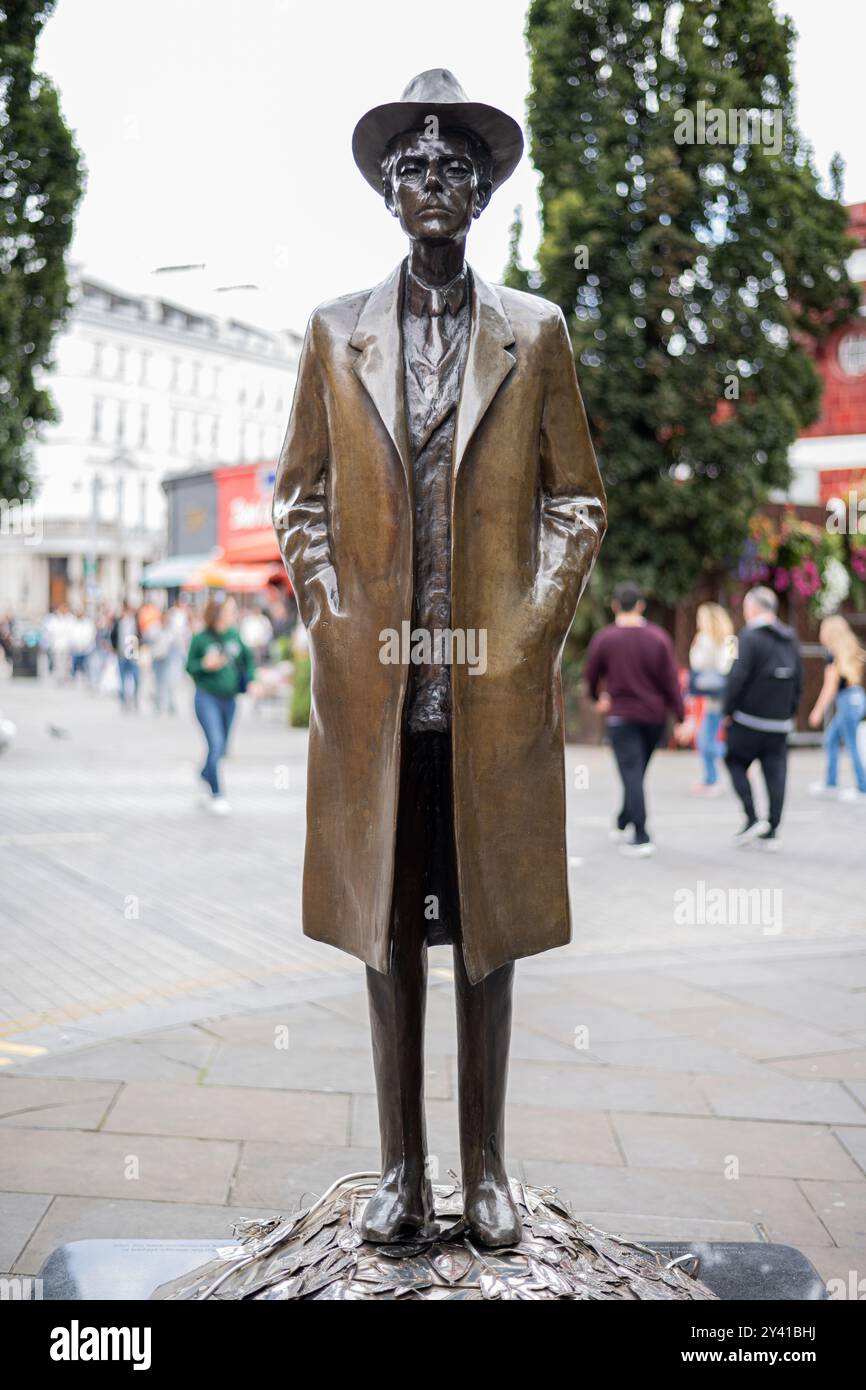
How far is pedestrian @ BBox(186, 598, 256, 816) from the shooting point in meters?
11.4

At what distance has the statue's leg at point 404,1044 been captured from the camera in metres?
2.81

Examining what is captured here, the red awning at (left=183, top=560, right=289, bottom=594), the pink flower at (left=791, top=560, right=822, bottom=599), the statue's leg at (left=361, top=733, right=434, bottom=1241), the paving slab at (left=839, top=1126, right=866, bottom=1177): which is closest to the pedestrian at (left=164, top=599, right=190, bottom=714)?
the red awning at (left=183, top=560, right=289, bottom=594)

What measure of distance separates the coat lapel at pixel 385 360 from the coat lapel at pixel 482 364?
0.12m

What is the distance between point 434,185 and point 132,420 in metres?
77.4

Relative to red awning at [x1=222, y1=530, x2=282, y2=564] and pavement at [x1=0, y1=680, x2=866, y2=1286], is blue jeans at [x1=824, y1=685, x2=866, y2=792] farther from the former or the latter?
red awning at [x1=222, y1=530, x2=282, y2=564]

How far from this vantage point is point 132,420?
76.9m

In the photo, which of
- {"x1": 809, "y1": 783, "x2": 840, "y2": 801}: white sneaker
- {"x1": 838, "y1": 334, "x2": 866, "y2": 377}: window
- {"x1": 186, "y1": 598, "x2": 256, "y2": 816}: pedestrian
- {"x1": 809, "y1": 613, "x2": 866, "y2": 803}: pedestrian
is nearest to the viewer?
{"x1": 186, "y1": 598, "x2": 256, "y2": 816}: pedestrian

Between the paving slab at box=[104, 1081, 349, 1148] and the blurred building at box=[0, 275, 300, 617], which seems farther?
the blurred building at box=[0, 275, 300, 617]

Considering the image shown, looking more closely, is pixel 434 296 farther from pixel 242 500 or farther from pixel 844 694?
pixel 242 500

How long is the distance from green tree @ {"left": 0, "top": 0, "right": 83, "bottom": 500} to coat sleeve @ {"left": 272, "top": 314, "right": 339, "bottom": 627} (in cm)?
1195

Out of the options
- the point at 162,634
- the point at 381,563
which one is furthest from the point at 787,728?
the point at 162,634
